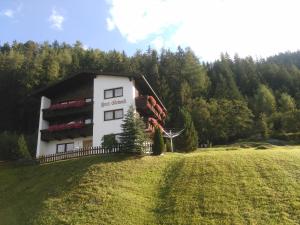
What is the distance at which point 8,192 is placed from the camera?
31531 millimetres

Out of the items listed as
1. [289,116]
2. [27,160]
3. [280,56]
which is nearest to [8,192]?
[27,160]

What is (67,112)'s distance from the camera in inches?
1866

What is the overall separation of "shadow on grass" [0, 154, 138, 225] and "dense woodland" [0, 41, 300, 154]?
2982 centimetres

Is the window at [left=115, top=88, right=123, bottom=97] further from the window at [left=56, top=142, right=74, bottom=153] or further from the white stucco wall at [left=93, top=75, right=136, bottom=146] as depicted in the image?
the window at [left=56, top=142, right=74, bottom=153]

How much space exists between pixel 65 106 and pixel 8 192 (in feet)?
55.8

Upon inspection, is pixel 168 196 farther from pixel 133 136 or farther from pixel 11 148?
pixel 11 148

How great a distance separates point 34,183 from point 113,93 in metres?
16.4

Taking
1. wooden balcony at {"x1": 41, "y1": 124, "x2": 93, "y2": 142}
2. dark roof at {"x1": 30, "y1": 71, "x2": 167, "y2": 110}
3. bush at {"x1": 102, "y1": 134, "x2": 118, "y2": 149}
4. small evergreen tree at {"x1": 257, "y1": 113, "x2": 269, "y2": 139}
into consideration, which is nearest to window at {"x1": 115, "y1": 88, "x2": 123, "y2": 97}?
dark roof at {"x1": 30, "y1": 71, "x2": 167, "y2": 110}

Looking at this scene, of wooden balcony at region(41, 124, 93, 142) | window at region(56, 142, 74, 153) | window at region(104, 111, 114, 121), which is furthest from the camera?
window at region(56, 142, 74, 153)

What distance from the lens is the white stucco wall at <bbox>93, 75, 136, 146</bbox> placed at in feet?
145

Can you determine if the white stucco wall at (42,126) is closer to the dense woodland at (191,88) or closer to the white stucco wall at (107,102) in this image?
the white stucco wall at (107,102)

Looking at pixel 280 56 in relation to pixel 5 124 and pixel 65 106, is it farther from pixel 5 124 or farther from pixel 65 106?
pixel 65 106

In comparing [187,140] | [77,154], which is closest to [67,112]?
[77,154]

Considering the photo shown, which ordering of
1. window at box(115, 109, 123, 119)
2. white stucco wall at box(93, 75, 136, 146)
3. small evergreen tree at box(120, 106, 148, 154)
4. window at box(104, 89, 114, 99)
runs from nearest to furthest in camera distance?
small evergreen tree at box(120, 106, 148, 154) → white stucco wall at box(93, 75, 136, 146) → window at box(115, 109, 123, 119) → window at box(104, 89, 114, 99)
